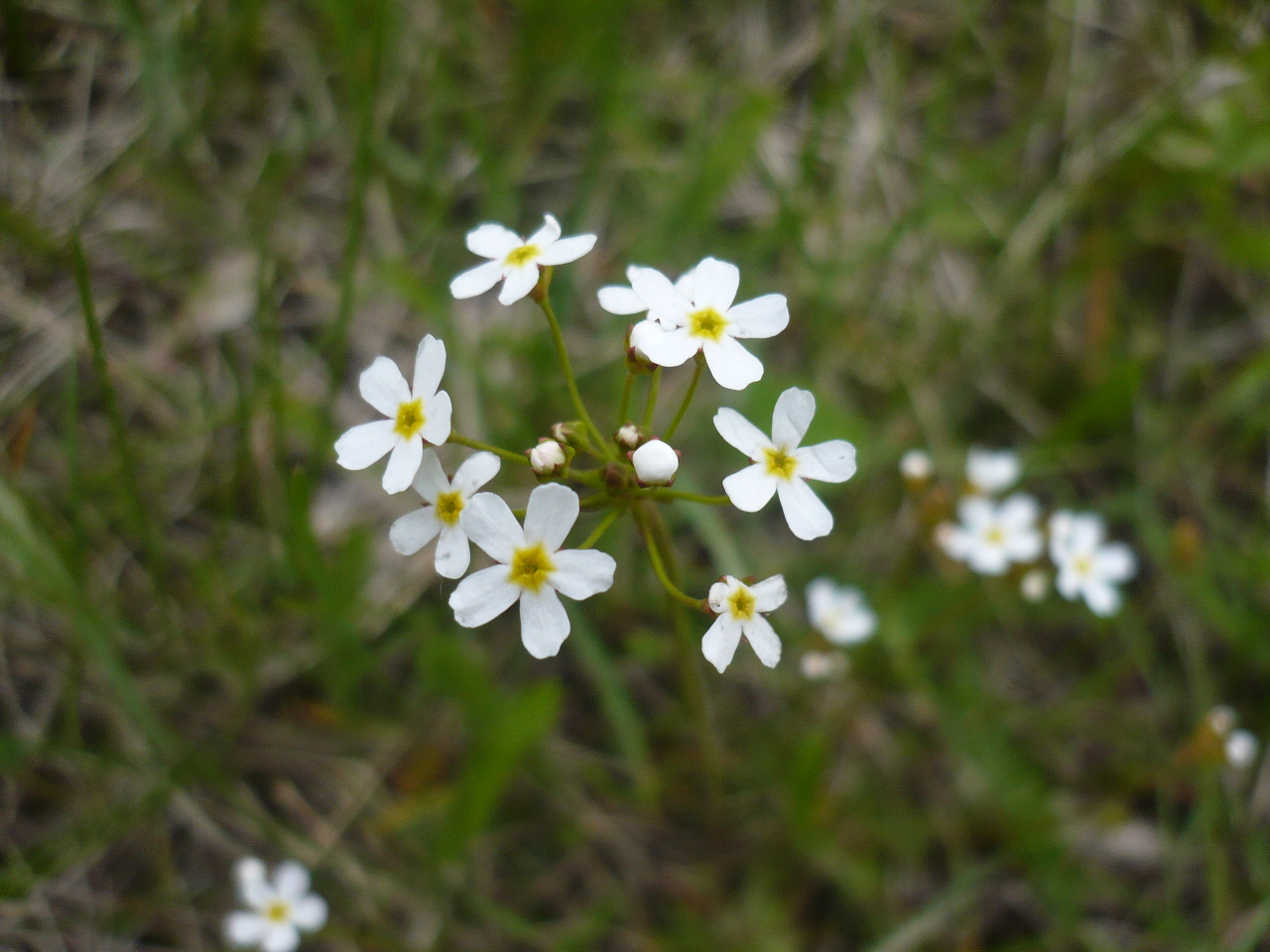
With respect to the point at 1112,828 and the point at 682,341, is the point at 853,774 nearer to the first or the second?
the point at 1112,828

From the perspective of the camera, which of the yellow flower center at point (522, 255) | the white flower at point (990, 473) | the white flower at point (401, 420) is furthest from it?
the white flower at point (990, 473)

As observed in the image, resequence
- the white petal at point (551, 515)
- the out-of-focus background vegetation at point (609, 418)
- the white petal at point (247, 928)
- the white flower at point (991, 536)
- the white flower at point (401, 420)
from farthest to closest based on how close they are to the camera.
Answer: the white flower at point (991, 536) < the out-of-focus background vegetation at point (609, 418) < the white petal at point (247, 928) < the white flower at point (401, 420) < the white petal at point (551, 515)

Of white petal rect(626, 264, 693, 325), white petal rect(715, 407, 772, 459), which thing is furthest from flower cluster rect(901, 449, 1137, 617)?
white petal rect(626, 264, 693, 325)

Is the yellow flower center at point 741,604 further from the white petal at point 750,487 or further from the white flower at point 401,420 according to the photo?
the white flower at point 401,420

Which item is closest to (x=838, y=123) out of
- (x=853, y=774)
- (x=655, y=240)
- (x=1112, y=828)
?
(x=655, y=240)

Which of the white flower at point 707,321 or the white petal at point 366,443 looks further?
the white petal at point 366,443

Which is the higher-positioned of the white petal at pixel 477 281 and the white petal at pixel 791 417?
the white petal at pixel 477 281

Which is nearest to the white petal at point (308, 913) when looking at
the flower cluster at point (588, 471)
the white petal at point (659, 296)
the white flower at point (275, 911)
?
the white flower at point (275, 911)

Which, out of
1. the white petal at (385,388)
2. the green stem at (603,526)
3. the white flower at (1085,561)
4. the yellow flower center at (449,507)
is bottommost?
the white flower at (1085,561)

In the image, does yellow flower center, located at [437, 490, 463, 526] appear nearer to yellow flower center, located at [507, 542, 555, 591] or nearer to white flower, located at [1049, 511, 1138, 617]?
yellow flower center, located at [507, 542, 555, 591]
